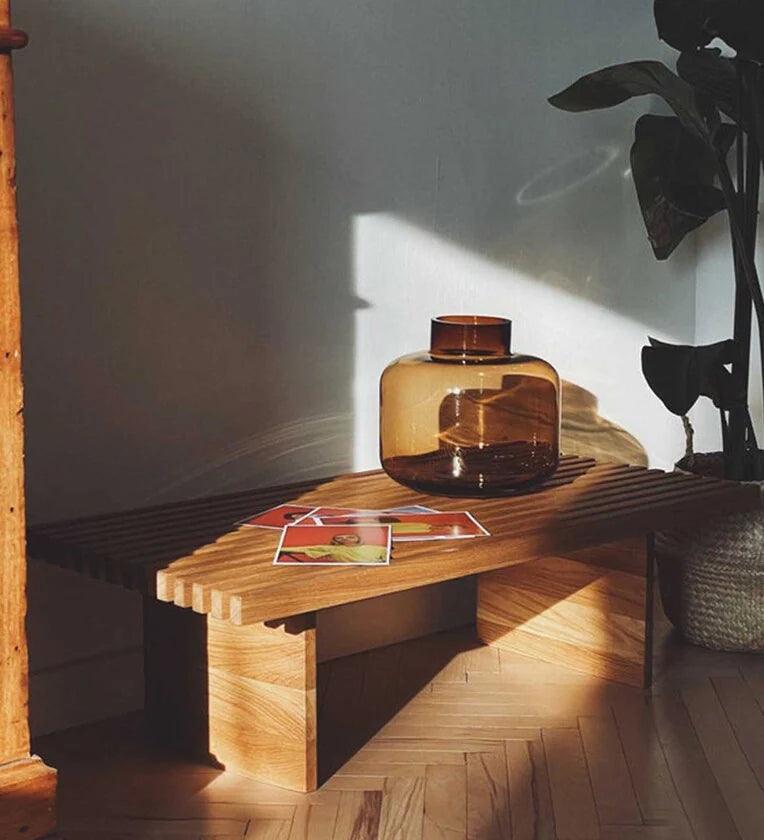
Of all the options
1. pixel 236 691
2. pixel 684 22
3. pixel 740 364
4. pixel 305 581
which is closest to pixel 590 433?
pixel 740 364

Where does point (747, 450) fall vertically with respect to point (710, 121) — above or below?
below

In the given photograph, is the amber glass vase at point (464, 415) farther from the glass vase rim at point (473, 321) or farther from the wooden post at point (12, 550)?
the wooden post at point (12, 550)

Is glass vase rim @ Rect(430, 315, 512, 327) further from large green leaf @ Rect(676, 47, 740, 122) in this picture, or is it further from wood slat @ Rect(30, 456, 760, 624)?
large green leaf @ Rect(676, 47, 740, 122)

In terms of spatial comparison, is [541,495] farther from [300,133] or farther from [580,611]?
[300,133]

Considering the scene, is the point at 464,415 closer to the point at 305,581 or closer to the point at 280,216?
the point at 280,216

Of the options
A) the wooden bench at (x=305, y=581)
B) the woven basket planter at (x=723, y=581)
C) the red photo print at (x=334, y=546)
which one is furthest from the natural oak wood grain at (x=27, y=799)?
the woven basket planter at (x=723, y=581)

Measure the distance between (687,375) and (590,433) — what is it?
51 centimetres

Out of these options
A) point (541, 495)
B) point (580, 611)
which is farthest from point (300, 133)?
point (580, 611)

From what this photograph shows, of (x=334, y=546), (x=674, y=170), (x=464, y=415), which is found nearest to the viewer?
(x=334, y=546)

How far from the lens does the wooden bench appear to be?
2.09 m

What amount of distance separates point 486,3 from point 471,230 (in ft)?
1.59

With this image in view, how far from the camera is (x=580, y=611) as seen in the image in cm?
281

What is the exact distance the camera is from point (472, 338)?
2.64m

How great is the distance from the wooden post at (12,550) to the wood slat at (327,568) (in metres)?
0.25
